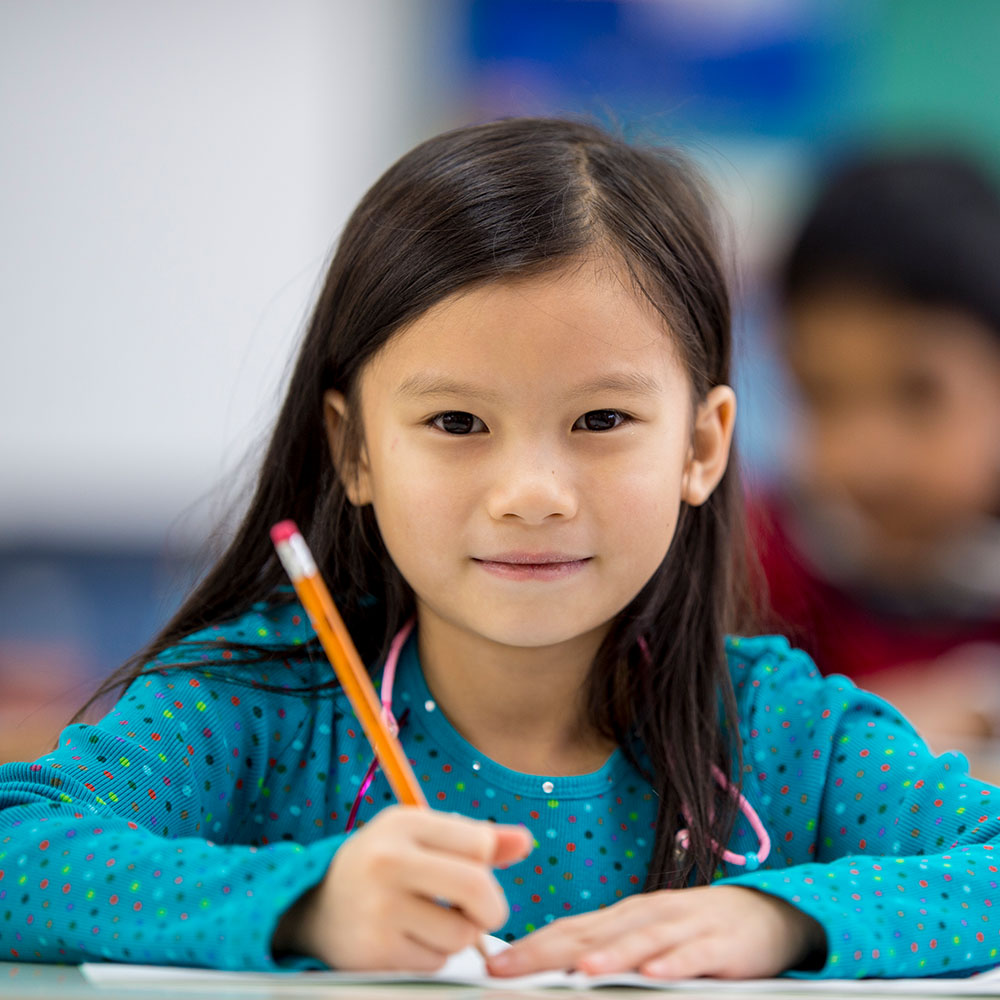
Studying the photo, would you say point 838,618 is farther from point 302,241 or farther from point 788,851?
point 302,241

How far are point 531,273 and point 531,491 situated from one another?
0.13m

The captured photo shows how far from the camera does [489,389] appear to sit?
78cm

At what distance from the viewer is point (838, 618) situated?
194 centimetres

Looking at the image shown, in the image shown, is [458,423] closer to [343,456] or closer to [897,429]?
[343,456]

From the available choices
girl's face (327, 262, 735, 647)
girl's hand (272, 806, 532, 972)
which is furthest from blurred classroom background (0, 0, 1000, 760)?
girl's hand (272, 806, 532, 972)

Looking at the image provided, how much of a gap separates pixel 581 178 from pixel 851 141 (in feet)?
7.94

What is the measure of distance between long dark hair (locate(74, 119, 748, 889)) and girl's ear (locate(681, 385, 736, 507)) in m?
0.01

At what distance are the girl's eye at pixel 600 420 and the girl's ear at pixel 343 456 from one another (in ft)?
0.55

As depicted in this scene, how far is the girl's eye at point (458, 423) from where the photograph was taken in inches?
31.4

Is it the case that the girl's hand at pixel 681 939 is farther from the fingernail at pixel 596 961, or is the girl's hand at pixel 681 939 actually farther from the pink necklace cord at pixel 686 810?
the pink necklace cord at pixel 686 810

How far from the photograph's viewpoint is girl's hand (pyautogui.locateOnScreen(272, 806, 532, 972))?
562mm

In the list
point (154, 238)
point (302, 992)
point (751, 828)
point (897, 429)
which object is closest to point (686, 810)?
point (751, 828)

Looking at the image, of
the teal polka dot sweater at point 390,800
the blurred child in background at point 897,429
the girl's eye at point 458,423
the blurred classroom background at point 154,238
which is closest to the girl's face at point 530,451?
the girl's eye at point 458,423

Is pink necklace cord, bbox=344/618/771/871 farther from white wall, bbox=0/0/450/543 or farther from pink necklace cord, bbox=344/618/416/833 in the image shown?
white wall, bbox=0/0/450/543
